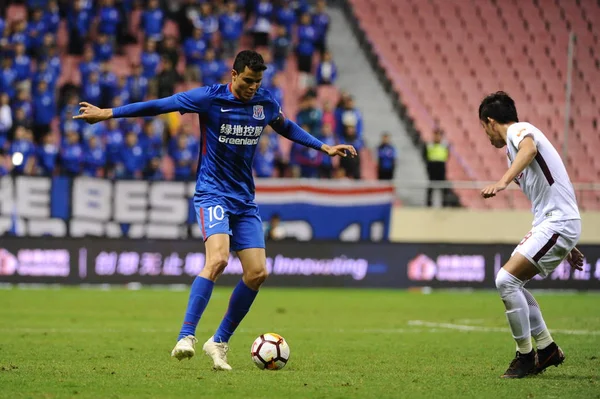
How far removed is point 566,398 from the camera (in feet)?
23.8

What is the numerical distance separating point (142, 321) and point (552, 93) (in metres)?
16.1

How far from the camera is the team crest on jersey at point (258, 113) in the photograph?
9.07 m

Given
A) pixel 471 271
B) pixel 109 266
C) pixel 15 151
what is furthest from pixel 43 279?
pixel 471 271

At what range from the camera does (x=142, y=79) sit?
2317cm

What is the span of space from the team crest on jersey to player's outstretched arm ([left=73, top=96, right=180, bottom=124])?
26.0 inches

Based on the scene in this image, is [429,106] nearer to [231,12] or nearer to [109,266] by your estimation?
[231,12]

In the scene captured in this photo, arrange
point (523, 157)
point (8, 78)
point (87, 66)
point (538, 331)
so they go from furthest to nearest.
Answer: point (87, 66) → point (8, 78) → point (538, 331) → point (523, 157)

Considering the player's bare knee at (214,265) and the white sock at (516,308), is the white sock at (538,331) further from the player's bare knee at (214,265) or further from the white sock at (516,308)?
the player's bare knee at (214,265)

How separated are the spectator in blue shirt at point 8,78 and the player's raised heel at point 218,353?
1489 centimetres

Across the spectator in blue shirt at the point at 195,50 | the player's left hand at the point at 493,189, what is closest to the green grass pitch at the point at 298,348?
the player's left hand at the point at 493,189

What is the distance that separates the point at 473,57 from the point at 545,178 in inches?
840

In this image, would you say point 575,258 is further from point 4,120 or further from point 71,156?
point 4,120

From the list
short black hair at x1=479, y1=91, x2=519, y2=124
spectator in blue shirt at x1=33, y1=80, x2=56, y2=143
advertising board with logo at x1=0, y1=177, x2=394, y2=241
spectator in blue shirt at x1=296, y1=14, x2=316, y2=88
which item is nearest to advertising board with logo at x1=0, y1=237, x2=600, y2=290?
advertising board with logo at x1=0, y1=177, x2=394, y2=241

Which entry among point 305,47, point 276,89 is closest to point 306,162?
point 276,89
